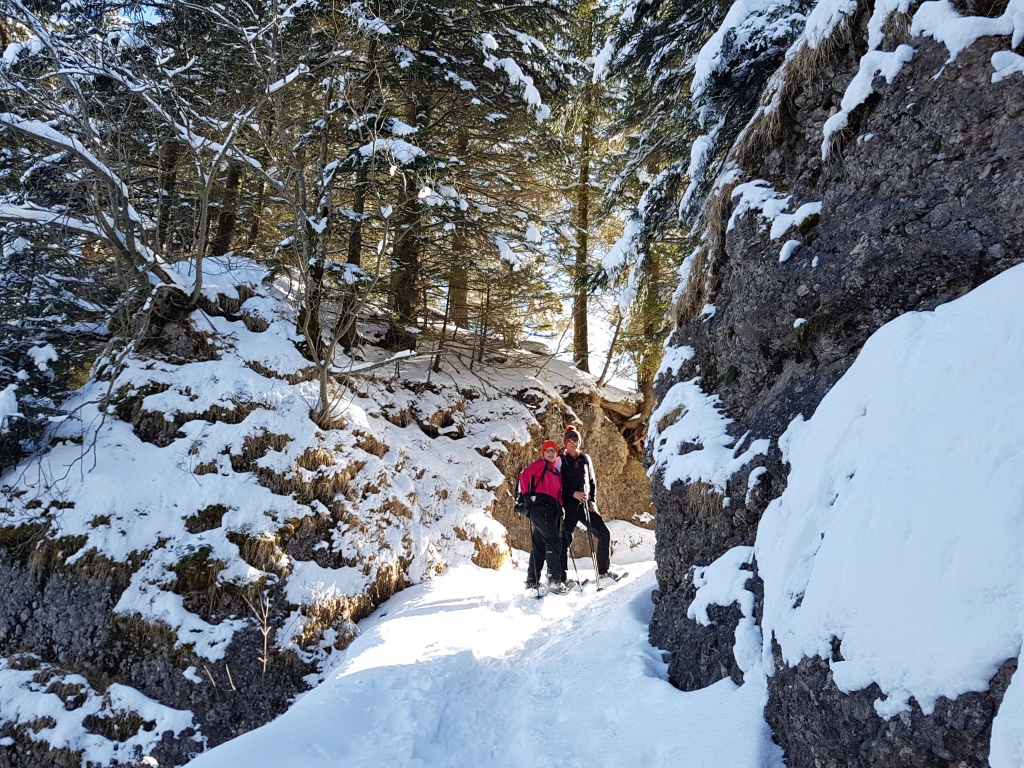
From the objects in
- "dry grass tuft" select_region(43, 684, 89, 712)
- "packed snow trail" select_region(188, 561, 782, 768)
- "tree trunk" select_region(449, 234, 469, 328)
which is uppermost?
"tree trunk" select_region(449, 234, 469, 328)

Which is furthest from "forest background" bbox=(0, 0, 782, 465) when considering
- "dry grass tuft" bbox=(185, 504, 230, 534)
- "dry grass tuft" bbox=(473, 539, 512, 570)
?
"dry grass tuft" bbox=(473, 539, 512, 570)

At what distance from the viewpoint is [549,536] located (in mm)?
7098

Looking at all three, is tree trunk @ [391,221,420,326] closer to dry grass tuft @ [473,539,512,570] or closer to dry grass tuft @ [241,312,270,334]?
dry grass tuft @ [241,312,270,334]

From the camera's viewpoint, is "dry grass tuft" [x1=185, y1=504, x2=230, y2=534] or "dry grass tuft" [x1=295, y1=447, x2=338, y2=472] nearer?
"dry grass tuft" [x1=185, y1=504, x2=230, y2=534]

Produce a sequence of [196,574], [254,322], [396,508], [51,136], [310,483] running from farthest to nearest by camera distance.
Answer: [254,322], [396,508], [310,483], [51,136], [196,574]

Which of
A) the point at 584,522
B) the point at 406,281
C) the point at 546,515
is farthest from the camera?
the point at 406,281

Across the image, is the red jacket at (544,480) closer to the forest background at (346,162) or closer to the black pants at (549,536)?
the black pants at (549,536)

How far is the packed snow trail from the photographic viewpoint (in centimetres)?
339

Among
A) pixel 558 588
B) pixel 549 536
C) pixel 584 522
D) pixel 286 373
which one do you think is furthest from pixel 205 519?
pixel 584 522

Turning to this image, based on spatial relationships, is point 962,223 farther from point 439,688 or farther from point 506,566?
point 506,566

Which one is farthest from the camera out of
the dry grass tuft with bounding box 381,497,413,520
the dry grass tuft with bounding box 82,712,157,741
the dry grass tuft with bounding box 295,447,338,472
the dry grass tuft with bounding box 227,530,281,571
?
the dry grass tuft with bounding box 381,497,413,520

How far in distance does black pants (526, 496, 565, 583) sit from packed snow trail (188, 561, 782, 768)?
2.73ft

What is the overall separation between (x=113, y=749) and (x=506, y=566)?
515 cm

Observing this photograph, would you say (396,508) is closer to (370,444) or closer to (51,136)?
(370,444)
